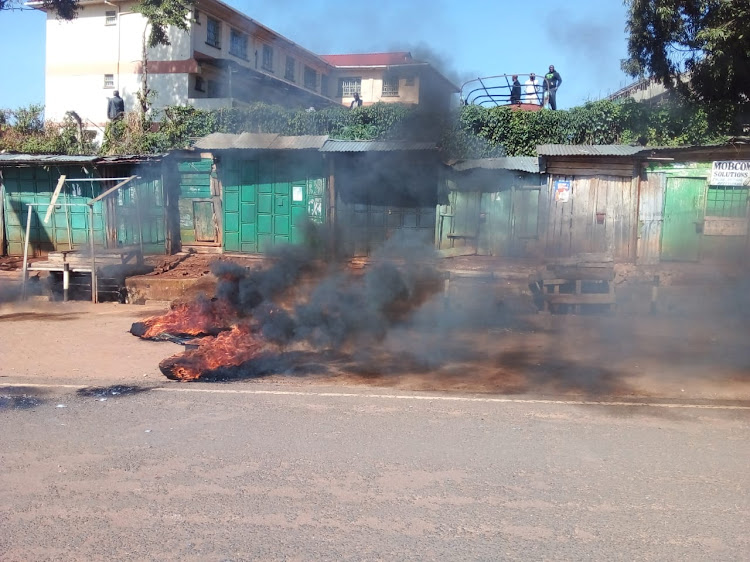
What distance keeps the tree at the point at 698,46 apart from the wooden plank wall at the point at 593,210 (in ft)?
6.85

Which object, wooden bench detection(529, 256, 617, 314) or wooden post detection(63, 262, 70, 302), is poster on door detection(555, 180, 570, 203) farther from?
wooden post detection(63, 262, 70, 302)

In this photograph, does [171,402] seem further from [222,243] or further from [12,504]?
[222,243]

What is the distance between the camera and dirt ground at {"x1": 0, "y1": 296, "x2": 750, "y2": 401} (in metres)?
6.45

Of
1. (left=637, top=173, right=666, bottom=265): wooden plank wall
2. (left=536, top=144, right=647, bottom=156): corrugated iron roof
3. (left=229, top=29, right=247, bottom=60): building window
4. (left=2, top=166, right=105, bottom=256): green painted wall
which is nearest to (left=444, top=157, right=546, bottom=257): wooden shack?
(left=536, top=144, right=647, bottom=156): corrugated iron roof

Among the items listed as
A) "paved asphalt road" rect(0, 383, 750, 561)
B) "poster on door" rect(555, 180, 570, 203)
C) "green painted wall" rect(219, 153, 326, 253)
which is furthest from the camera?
"green painted wall" rect(219, 153, 326, 253)

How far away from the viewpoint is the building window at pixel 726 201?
12008 mm

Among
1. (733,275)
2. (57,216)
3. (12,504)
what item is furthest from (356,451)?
(57,216)

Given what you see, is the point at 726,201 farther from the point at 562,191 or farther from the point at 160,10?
the point at 160,10

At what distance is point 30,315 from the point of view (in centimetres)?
1056

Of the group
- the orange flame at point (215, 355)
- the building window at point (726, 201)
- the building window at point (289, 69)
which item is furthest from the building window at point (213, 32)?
the building window at point (726, 201)

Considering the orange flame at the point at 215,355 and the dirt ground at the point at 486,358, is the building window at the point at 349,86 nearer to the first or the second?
the dirt ground at the point at 486,358

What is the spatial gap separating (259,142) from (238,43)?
6.29 feet

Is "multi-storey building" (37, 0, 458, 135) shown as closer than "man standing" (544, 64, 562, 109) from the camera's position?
Yes

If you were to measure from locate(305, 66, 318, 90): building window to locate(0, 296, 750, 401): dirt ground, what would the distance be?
507 cm
